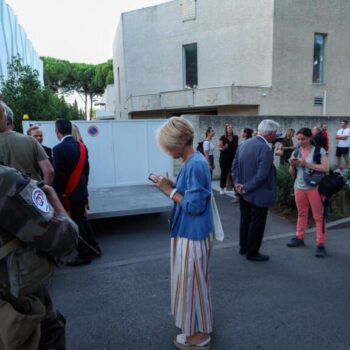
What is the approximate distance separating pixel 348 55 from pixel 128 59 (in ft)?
42.1

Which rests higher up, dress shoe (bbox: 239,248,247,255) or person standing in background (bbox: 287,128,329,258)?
person standing in background (bbox: 287,128,329,258)

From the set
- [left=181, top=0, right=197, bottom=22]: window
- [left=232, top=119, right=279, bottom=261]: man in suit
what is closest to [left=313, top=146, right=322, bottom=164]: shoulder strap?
[left=232, top=119, right=279, bottom=261]: man in suit

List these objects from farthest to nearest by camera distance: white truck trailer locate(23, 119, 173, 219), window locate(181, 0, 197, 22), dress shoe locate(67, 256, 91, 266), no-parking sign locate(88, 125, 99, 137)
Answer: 1. window locate(181, 0, 197, 22)
2. no-parking sign locate(88, 125, 99, 137)
3. white truck trailer locate(23, 119, 173, 219)
4. dress shoe locate(67, 256, 91, 266)

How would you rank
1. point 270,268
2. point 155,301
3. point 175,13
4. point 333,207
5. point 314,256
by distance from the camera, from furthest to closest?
point 175,13
point 333,207
point 314,256
point 270,268
point 155,301

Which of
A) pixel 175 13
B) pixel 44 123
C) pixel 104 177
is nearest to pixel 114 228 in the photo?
pixel 104 177

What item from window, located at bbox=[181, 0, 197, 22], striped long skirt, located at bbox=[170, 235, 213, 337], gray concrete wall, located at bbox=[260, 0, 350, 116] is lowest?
striped long skirt, located at bbox=[170, 235, 213, 337]

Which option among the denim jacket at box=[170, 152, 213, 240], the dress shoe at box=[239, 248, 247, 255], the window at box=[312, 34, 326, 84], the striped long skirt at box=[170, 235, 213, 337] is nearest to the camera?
the denim jacket at box=[170, 152, 213, 240]

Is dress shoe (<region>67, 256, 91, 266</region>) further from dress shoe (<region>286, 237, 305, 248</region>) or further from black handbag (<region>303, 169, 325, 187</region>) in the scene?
black handbag (<region>303, 169, 325, 187</region>)

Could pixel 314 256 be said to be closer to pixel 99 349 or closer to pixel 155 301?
pixel 155 301

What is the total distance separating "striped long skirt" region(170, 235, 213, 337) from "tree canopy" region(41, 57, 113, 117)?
48.5 meters

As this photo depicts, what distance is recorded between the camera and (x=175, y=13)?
17.6 metres

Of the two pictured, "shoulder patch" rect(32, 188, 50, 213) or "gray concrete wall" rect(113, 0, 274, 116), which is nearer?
"shoulder patch" rect(32, 188, 50, 213)

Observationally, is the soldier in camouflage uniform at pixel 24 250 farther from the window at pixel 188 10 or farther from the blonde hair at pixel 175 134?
the window at pixel 188 10

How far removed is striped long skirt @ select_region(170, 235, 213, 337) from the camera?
7.56 feet
